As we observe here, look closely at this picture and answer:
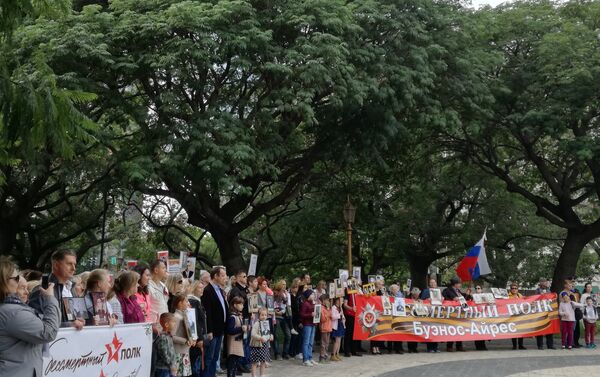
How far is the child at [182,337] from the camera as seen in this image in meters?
9.60

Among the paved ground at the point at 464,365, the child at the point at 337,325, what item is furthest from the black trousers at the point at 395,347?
the child at the point at 337,325

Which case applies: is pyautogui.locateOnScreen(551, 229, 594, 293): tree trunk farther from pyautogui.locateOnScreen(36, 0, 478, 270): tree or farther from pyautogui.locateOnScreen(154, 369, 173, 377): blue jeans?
pyautogui.locateOnScreen(154, 369, 173, 377): blue jeans

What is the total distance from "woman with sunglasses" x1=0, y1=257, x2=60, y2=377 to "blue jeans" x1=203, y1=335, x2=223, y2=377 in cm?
555

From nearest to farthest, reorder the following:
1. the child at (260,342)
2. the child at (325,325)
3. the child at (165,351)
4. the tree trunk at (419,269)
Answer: the child at (165,351) → the child at (260,342) → the child at (325,325) → the tree trunk at (419,269)

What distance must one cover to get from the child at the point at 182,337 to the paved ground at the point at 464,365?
193 inches

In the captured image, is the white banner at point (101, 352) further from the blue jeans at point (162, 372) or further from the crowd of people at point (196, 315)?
the blue jeans at point (162, 372)

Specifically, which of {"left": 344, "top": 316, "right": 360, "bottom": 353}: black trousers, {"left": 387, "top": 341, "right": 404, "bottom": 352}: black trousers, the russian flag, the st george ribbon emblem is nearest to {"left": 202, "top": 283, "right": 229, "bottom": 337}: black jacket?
{"left": 344, "top": 316, "right": 360, "bottom": 353}: black trousers

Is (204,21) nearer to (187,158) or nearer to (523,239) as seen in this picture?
(187,158)

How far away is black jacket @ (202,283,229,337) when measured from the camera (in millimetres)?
11789

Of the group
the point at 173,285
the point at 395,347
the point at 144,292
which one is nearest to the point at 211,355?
the point at 173,285

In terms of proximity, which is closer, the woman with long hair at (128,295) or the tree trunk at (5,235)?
the woman with long hair at (128,295)

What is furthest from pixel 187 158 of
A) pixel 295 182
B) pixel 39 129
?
pixel 39 129

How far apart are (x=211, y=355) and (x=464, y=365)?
7.05 metres

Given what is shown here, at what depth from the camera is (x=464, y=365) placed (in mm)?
16453
